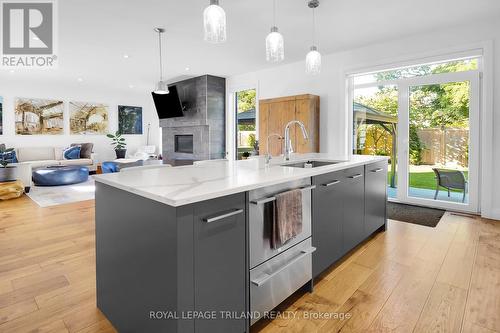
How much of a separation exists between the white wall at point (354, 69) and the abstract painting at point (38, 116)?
17.6 ft

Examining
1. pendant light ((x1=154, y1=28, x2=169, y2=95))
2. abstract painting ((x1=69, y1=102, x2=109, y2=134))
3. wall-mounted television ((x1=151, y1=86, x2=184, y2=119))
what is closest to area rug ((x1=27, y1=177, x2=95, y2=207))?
pendant light ((x1=154, y1=28, x2=169, y2=95))

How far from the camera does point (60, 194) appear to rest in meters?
5.26

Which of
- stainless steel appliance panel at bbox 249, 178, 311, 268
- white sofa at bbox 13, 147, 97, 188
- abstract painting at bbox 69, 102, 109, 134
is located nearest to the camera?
stainless steel appliance panel at bbox 249, 178, 311, 268

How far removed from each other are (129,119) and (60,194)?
16.8ft

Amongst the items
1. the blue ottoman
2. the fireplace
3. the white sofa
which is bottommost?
the blue ottoman

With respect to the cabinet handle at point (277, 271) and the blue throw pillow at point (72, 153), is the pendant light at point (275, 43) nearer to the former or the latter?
the cabinet handle at point (277, 271)

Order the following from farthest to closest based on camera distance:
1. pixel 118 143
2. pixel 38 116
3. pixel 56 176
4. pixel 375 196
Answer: pixel 118 143
pixel 38 116
pixel 56 176
pixel 375 196

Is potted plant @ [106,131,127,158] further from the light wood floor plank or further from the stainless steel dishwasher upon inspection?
the light wood floor plank

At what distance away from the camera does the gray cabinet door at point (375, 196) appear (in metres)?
2.74

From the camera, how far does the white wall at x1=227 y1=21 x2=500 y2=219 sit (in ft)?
12.1

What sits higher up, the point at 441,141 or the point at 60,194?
the point at 441,141
